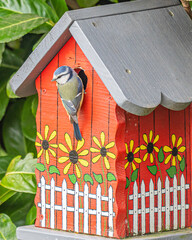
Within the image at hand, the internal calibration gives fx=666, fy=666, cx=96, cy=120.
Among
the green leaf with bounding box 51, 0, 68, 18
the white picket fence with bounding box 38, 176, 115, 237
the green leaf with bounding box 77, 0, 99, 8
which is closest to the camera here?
the white picket fence with bounding box 38, 176, 115, 237

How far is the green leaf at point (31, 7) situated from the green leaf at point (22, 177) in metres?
0.61

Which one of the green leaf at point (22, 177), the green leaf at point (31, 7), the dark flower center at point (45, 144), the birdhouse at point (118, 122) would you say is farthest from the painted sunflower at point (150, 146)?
the green leaf at point (31, 7)

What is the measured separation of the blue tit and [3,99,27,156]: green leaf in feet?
4.29

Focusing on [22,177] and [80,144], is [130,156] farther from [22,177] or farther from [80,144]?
[22,177]

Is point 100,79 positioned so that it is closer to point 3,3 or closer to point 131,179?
point 131,179

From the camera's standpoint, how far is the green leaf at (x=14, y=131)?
3.48 metres

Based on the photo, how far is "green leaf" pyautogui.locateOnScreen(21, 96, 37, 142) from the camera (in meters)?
3.14

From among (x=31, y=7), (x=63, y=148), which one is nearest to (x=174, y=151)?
(x=63, y=148)

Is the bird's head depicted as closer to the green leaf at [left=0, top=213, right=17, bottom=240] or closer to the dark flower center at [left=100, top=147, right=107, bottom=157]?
the dark flower center at [left=100, top=147, right=107, bottom=157]

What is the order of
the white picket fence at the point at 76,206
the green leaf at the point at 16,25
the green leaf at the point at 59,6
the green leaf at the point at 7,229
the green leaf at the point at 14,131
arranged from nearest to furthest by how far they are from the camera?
1. the white picket fence at the point at 76,206
2. the green leaf at the point at 16,25
3. the green leaf at the point at 7,229
4. the green leaf at the point at 59,6
5. the green leaf at the point at 14,131

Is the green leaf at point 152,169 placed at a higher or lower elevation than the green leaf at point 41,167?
lower

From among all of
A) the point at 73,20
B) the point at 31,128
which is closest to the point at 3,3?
the point at 31,128

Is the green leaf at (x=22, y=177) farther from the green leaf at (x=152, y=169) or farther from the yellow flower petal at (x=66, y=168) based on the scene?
the green leaf at (x=152, y=169)

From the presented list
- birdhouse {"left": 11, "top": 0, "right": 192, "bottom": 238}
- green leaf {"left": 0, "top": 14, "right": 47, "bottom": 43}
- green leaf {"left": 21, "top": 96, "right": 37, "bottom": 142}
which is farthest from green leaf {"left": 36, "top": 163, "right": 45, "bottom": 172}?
green leaf {"left": 21, "top": 96, "right": 37, "bottom": 142}
